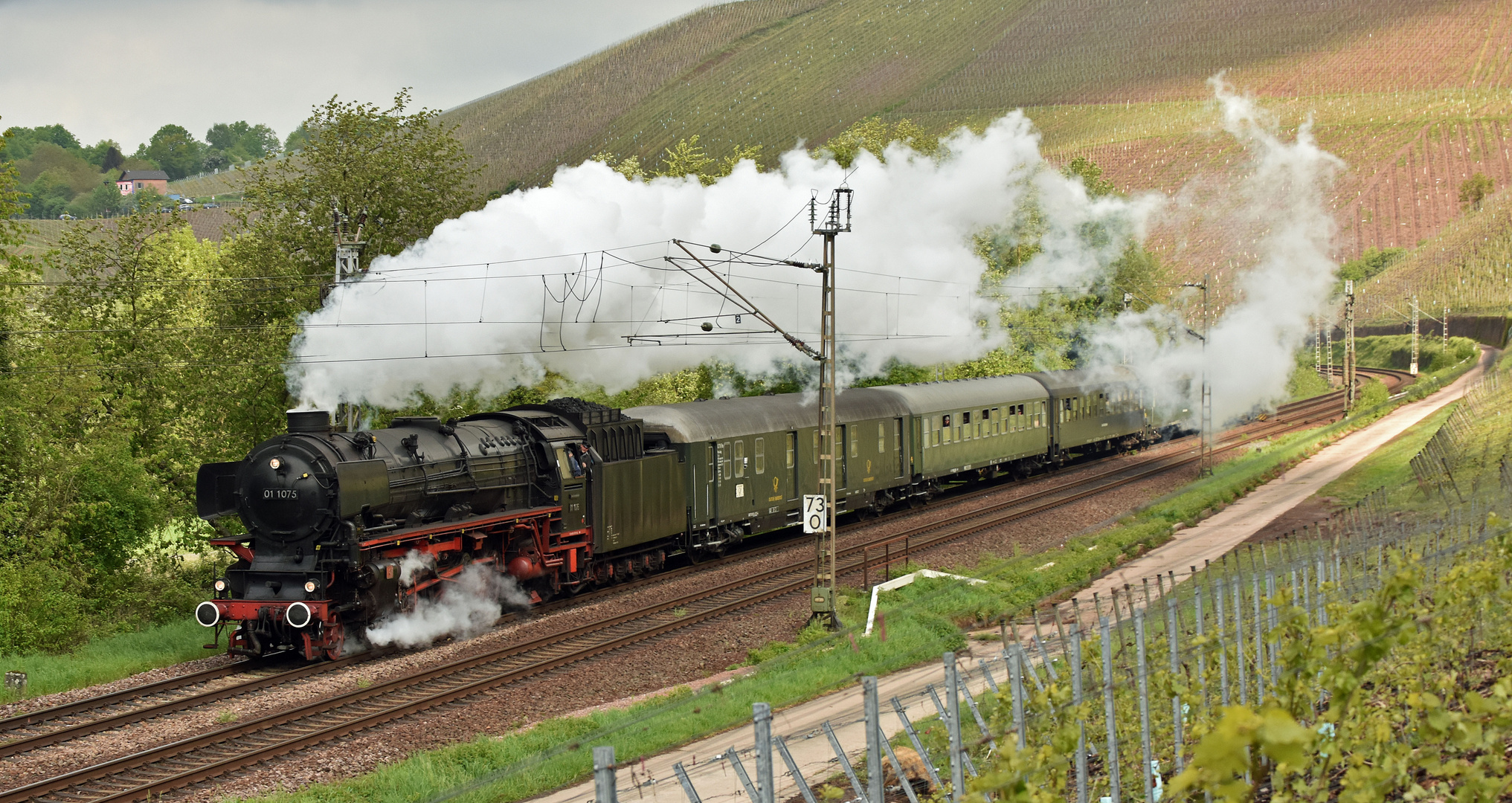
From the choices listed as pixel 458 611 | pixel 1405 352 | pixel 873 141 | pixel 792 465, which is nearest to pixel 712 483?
pixel 792 465

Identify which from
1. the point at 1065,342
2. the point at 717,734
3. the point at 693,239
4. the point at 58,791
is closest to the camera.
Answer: the point at 58,791

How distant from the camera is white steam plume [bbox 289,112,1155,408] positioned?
72.3ft

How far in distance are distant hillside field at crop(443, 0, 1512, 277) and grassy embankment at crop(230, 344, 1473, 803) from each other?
60.4 meters

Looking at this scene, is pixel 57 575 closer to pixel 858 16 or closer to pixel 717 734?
pixel 717 734

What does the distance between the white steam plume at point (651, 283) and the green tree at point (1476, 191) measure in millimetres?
67152

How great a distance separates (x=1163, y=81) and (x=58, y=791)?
104602mm

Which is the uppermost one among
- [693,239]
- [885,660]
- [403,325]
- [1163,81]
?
[1163,81]

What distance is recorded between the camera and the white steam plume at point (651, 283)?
2205 centimetres

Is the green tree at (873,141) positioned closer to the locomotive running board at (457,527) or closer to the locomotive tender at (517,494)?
the locomotive tender at (517,494)

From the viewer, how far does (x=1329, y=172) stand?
100 meters

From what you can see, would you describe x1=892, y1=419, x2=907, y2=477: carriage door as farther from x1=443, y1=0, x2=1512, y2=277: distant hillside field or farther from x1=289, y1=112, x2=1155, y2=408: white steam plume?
x1=443, y1=0, x2=1512, y2=277: distant hillside field

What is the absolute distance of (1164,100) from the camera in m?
100

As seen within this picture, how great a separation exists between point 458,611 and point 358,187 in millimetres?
16753

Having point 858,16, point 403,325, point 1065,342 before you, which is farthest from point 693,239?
point 858,16
